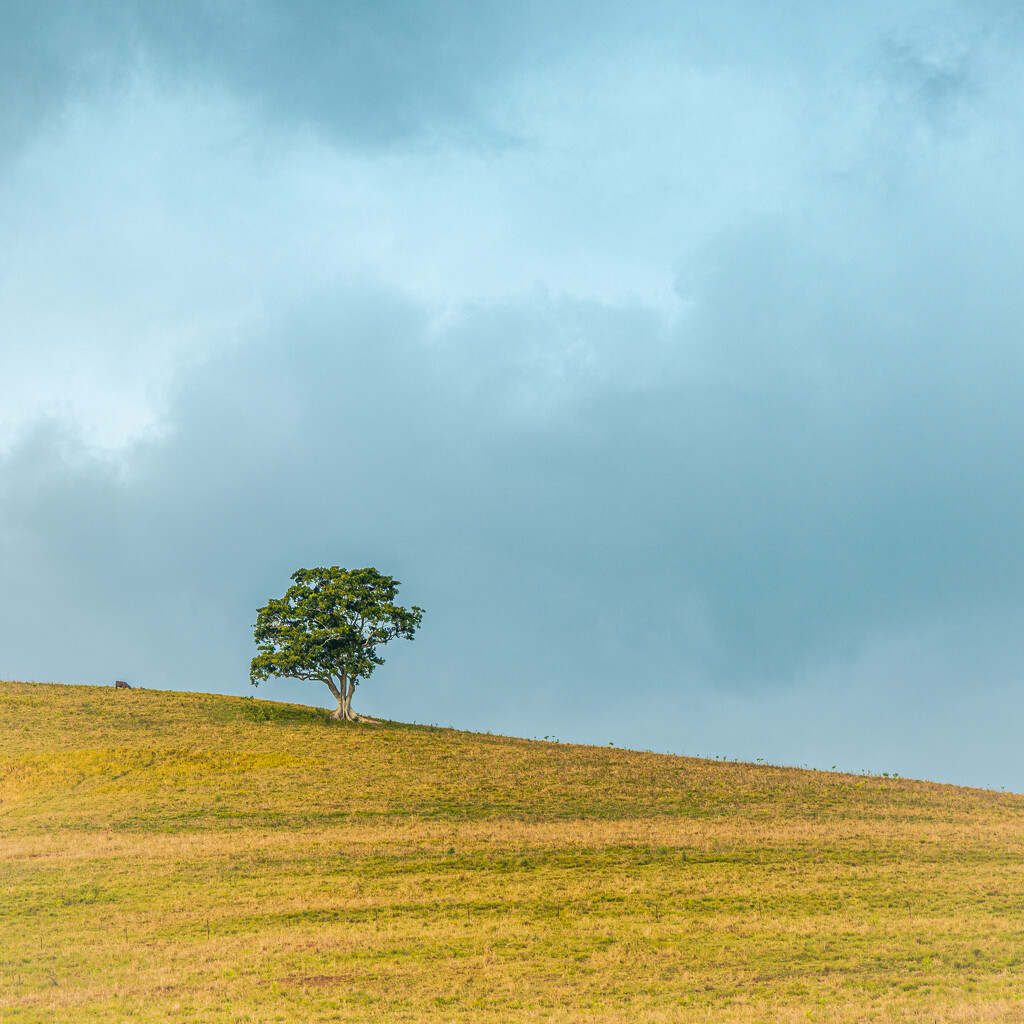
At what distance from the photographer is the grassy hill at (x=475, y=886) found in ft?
80.9

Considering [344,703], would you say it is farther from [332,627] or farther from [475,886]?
[475,886]

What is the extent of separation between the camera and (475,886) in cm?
3494

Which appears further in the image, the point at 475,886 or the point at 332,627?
the point at 332,627

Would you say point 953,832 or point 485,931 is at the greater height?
point 953,832

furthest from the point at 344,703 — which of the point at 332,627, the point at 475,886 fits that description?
the point at 475,886

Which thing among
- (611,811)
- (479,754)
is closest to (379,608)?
(479,754)

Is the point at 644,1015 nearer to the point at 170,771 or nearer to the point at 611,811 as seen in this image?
the point at 611,811

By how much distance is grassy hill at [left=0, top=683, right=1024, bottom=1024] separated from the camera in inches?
971

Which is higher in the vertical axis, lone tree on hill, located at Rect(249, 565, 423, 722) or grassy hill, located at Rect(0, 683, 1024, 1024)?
lone tree on hill, located at Rect(249, 565, 423, 722)

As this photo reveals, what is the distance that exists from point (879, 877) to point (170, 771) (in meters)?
39.3

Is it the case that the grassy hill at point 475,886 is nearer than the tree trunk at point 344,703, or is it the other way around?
the grassy hill at point 475,886

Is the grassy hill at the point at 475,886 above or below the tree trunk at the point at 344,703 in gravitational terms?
below

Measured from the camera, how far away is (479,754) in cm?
6272

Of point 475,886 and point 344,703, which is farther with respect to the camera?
point 344,703
